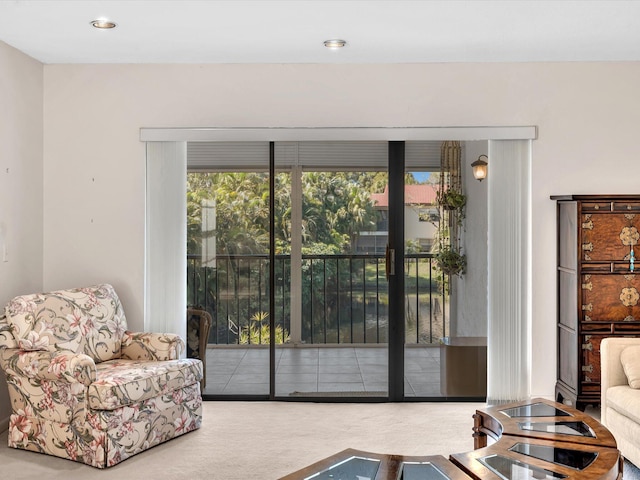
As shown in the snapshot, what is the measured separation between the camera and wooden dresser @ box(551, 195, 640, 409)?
444 cm

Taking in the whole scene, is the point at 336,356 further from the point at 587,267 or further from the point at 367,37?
the point at 367,37

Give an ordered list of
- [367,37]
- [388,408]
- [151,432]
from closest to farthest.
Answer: [151,432] < [367,37] < [388,408]

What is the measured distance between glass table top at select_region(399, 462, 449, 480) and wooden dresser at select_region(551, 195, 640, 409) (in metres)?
2.17

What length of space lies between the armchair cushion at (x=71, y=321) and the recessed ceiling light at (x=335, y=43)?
215 centimetres

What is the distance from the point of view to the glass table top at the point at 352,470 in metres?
2.54

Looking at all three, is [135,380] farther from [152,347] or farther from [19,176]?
[19,176]

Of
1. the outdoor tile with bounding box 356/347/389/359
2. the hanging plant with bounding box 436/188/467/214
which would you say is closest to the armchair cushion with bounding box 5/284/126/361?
the outdoor tile with bounding box 356/347/389/359

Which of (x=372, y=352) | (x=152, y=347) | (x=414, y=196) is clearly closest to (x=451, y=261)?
(x=414, y=196)

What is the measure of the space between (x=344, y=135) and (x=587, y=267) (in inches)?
73.1

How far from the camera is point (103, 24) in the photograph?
3.90 meters

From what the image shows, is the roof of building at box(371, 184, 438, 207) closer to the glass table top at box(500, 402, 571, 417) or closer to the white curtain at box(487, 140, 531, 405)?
the white curtain at box(487, 140, 531, 405)

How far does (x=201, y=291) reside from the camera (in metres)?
5.07

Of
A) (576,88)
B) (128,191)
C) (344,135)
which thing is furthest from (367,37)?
(128,191)

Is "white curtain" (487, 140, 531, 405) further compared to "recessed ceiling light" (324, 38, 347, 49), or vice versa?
"white curtain" (487, 140, 531, 405)
